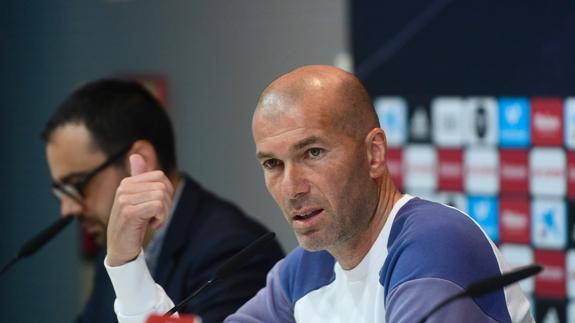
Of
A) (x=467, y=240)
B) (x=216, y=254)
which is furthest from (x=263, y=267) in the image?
(x=467, y=240)

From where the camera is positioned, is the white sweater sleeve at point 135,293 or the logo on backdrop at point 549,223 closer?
the white sweater sleeve at point 135,293

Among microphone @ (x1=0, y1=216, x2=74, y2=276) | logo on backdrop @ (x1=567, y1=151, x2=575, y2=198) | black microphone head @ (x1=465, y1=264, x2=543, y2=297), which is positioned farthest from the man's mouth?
logo on backdrop @ (x1=567, y1=151, x2=575, y2=198)

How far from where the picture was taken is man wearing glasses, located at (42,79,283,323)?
236cm

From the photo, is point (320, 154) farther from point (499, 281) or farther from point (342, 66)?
point (342, 66)

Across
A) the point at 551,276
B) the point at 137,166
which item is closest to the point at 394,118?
the point at 551,276

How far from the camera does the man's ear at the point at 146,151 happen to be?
252 cm

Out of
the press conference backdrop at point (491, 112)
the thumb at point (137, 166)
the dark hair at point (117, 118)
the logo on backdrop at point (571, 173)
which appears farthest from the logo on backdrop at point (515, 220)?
the thumb at point (137, 166)

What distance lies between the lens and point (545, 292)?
280cm

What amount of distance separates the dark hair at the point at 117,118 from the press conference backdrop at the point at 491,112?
77 centimetres

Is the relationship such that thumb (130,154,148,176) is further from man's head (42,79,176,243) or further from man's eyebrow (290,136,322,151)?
man's head (42,79,176,243)

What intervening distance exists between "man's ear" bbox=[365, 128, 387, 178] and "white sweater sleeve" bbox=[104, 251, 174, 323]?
0.45 meters

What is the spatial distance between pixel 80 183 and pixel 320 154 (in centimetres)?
100

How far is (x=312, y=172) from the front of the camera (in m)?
1.63

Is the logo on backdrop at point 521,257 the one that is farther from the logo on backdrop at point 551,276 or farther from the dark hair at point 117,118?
the dark hair at point 117,118
